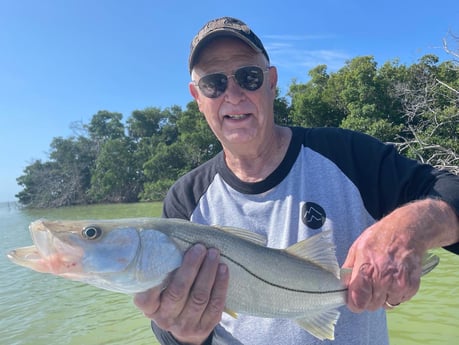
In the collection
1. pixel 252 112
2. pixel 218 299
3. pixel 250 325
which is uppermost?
pixel 252 112

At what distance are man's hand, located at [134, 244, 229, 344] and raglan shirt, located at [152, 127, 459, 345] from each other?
0.43 m

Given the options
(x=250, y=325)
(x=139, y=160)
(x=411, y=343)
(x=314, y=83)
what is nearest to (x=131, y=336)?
(x=411, y=343)

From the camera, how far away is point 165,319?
5.82 feet

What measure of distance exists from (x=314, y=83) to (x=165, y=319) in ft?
106

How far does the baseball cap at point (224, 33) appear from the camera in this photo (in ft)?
7.79

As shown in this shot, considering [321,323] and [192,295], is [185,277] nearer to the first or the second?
[192,295]

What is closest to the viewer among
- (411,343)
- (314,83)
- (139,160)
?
(411,343)

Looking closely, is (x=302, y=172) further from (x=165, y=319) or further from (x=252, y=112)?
(x=165, y=319)

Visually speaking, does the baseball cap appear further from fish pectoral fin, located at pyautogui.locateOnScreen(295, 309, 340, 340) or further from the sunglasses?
fish pectoral fin, located at pyautogui.locateOnScreen(295, 309, 340, 340)

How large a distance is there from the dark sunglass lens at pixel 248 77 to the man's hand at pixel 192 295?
1.13m

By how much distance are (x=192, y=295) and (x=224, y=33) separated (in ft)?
5.15

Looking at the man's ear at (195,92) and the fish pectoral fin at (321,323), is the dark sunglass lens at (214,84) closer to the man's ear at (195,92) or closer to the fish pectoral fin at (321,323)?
the man's ear at (195,92)

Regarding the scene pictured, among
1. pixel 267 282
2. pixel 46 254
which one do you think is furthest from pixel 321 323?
pixel 46 254

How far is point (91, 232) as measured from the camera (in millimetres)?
1639
